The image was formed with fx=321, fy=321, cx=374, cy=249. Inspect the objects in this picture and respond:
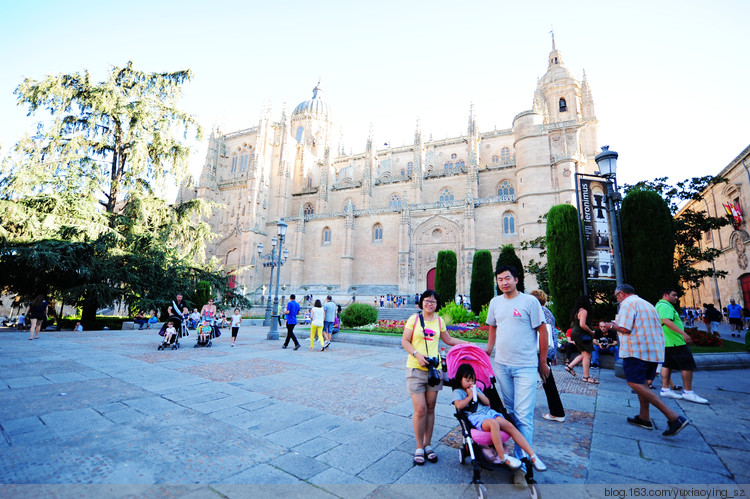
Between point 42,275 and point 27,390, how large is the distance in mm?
13452

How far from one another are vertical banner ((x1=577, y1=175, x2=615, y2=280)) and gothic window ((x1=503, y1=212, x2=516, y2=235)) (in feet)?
68.3

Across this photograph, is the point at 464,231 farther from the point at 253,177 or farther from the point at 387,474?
the point at 387,474

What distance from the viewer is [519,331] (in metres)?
2.87

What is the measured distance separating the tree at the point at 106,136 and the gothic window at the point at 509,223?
24.4 m

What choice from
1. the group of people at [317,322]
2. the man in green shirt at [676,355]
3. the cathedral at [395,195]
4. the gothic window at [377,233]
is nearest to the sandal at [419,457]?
the man in green shirt at [676,355]

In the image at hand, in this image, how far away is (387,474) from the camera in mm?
2525

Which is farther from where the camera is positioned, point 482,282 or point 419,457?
point 482,282

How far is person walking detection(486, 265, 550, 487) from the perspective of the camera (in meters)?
2.74

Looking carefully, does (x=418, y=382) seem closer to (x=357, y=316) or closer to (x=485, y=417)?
(x=485, y=417)

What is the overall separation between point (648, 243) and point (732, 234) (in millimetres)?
17475

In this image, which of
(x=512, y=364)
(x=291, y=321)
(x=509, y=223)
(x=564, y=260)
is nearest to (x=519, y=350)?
(x=512, y=364)

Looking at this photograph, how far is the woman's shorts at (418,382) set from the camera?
2.85 metres

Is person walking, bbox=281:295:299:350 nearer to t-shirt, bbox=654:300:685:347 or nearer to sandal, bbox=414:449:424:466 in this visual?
sandal, bbox=414:449:424:466

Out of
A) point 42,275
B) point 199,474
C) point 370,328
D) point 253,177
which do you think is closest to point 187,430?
point 199,474
